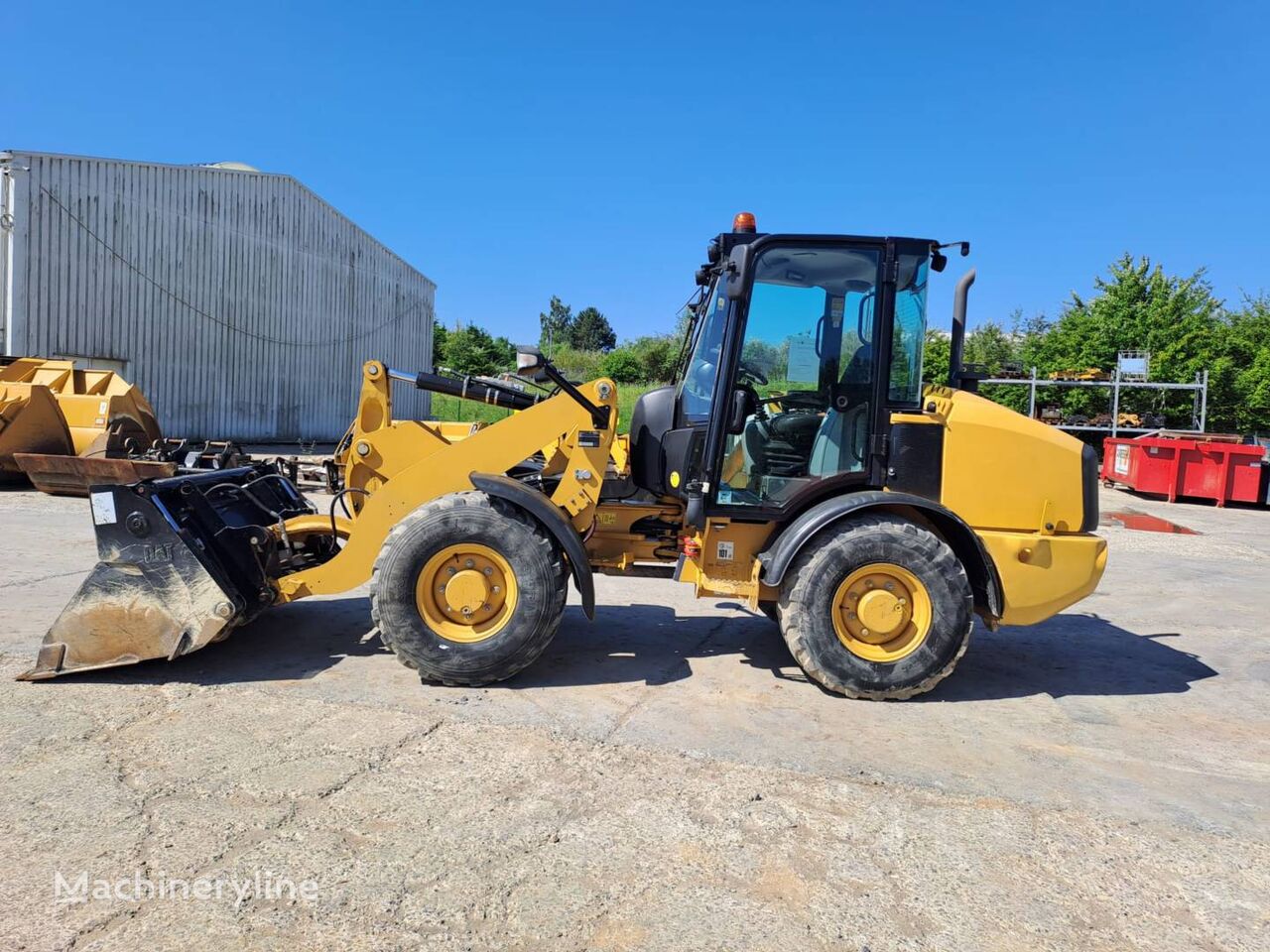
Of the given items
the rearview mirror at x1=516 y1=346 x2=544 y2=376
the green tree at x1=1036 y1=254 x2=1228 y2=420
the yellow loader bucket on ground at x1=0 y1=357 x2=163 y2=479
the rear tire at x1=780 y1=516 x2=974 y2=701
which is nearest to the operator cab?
the rear tire at x1=780 y1=516 x2=974 y2=701

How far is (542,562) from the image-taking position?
14.3ft

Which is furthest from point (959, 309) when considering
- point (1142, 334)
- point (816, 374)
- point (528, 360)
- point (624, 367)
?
point (624, 367)

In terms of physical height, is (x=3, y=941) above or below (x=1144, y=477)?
below

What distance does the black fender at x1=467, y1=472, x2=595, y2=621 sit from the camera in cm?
440

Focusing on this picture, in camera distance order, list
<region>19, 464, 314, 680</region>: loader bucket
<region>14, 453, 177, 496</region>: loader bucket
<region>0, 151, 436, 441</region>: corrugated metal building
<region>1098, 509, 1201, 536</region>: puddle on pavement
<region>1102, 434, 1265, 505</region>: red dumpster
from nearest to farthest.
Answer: <region>19, 464, 314, 680</region>: loader bucket < <region>14, 453, 177, 496</region>: loader bucket < <region>1098, 509, 1201, 536</region>: puddle on pavement < <region>0, 151, 436, 441</region>: corrugated metal building < <region>1102, 434, 1265, 505</region>: red dumpster

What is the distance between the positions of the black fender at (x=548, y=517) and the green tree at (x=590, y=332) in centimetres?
7657

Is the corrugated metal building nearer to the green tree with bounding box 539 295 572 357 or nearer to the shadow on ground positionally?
the shadow on ground

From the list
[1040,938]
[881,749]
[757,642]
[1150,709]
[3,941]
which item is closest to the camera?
[3,941]

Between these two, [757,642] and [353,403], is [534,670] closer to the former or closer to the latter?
[757,642]

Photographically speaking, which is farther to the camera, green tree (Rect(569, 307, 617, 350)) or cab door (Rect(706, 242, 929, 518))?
green tree (Rect(569, 307, 617, 350))

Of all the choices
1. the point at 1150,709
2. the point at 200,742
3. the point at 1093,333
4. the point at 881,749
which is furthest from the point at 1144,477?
the point at 200,742

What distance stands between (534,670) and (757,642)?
1671 mm

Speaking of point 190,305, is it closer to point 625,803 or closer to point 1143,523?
point 625,803

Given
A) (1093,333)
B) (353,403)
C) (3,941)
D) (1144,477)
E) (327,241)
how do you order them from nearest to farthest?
(3,941), (1144,477), (327,241), (353,403), (1093,333)
